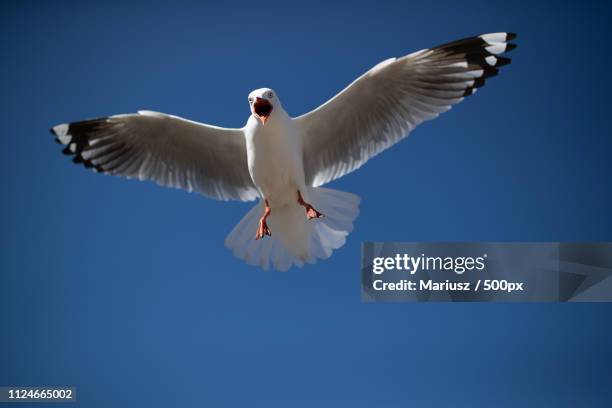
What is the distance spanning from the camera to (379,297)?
5.49m

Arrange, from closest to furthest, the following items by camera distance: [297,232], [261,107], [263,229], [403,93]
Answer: [261,107], [403,93], [263,229], [297,232]

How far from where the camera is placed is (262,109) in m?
4.96

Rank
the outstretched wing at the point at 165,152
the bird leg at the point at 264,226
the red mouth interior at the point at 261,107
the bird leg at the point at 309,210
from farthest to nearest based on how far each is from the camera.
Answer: the outstretched wing at the point at 165,152, the bird leg at the point at 264,226, the bird leg at the point at 309,210, the red mouth interior at the point at 261,107

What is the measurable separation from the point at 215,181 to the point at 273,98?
2.00ft

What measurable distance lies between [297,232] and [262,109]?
592 millimetres

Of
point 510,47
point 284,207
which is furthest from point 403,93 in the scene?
point 284,207

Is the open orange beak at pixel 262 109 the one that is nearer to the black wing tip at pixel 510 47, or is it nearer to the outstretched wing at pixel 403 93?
the outstretched wing at pixel 403 93

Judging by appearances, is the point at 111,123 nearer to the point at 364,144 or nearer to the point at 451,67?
the point at 364,144

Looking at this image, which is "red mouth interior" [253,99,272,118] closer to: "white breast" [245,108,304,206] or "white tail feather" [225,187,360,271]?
"white breast" [245,108,304,206]

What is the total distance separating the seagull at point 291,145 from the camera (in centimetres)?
504

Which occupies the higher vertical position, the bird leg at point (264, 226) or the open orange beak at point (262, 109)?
the open orange beak at point (262, 109)

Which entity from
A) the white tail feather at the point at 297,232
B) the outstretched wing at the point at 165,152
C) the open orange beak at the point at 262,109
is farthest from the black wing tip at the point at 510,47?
the outstretched wing at the point at 165,152

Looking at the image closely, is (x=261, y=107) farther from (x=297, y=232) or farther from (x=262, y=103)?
(x=297, y=232)

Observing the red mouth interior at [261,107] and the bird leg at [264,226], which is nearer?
the red mouth interior at [261,107]
